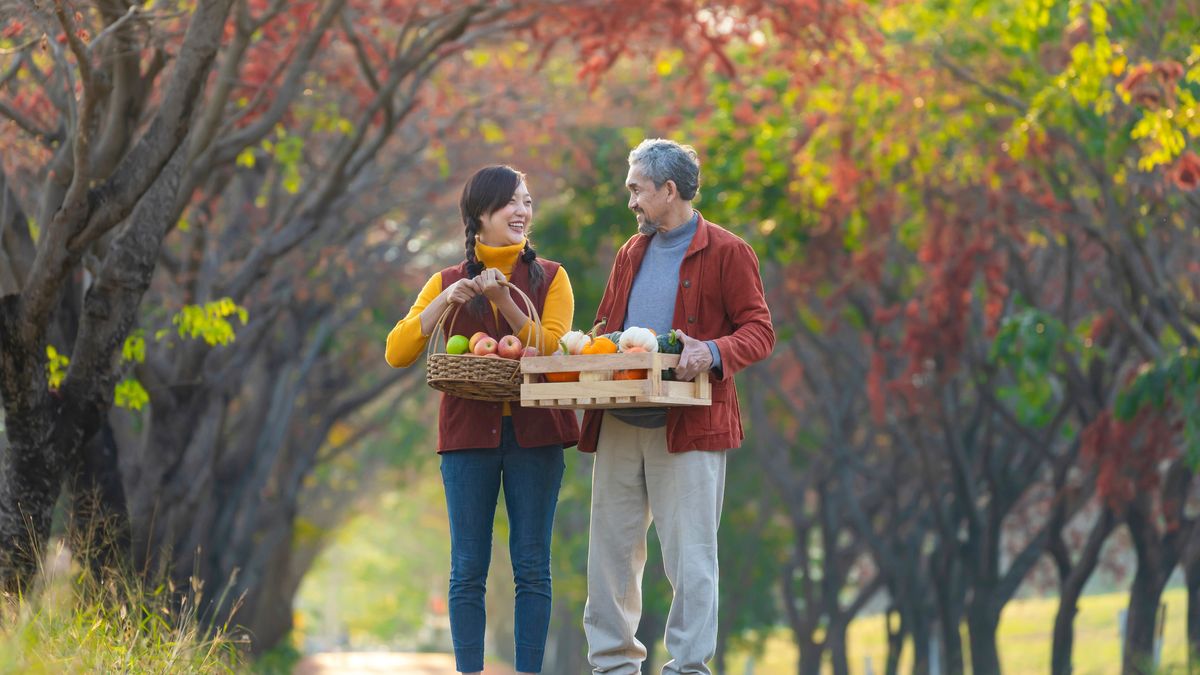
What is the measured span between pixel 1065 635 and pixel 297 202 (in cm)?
932

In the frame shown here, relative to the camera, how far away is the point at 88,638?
6.55m

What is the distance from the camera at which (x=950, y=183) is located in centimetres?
1848

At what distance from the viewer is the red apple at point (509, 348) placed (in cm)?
649

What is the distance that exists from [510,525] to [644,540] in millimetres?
532

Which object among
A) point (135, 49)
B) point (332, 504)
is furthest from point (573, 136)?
point (332, 504)

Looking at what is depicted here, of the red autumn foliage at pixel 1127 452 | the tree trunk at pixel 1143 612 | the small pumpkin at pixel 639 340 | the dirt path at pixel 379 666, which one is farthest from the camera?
the dirt path at pixel 379 666

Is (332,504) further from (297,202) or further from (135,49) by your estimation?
(135,49)

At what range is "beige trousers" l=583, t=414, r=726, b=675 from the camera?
6449 millimetres

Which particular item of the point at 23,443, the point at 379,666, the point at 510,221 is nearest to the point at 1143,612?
the point at 23,443

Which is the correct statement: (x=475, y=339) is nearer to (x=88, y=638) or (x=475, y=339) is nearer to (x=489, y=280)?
(x=489, y=280)

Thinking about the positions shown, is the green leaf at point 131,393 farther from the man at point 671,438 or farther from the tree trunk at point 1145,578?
the tree trunk at point 1145,578

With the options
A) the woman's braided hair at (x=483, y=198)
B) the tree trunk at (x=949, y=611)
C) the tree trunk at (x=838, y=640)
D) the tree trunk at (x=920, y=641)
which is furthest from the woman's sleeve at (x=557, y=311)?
the tree trunk at (x=838, y=640)

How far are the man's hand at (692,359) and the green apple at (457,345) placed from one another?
85cm

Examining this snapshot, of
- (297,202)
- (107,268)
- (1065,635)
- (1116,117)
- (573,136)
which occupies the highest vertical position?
(573,136)
